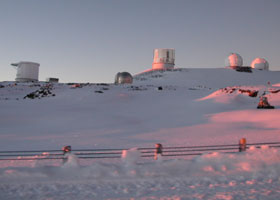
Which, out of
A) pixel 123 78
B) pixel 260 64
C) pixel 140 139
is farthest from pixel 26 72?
pixel 260 64

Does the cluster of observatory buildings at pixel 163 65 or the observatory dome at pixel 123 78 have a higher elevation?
the cluster of observatory buildings at pixel 163 65

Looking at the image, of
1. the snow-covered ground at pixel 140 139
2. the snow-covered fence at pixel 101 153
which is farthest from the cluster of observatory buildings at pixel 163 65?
the snow-covered fence at pixel 101 153

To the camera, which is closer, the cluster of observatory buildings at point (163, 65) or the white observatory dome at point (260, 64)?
the cluster of observatory buildings at point (163, 65)

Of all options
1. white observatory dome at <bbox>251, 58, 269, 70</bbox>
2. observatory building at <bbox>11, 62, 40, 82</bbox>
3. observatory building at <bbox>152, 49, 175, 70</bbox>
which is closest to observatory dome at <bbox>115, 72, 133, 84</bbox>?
observatory building at <bbox>11, 62, 40, 82</bbox>

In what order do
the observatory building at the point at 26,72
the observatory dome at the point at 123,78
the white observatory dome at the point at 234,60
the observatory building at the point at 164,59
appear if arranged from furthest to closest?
the observatory building at the point at 164,59
the white observatory dome at the point at 234,60
the observatory building at the point at 26,72
the observatory dome at the point at 123,78

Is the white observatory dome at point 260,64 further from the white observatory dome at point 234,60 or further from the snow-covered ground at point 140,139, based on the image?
the snow-covered ground at point 140,139

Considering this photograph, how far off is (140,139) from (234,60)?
75185 mm

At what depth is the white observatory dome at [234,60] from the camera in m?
83.4

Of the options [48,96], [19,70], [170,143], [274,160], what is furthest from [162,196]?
[19,70]

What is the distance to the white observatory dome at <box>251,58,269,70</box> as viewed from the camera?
87688 millimetres

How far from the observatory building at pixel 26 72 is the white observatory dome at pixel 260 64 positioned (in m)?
74.0

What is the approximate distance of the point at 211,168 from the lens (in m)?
9.80

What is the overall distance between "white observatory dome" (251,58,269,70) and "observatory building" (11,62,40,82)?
74.0 meters

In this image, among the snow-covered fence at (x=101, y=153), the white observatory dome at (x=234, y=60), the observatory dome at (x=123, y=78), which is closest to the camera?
the snow-covered fence at (x=101, y=153)
